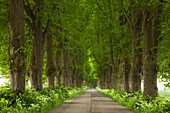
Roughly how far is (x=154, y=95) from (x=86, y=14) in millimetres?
20305

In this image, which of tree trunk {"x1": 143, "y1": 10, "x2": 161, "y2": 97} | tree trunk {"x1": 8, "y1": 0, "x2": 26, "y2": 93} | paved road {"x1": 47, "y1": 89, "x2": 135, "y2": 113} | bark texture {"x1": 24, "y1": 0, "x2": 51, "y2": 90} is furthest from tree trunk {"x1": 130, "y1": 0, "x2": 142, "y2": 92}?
tree trunk {"x1": 8, "y1": 0, "x2": 26, "y2": 93}

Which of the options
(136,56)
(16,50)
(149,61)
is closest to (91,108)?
(149,61)

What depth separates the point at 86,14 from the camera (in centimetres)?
3062

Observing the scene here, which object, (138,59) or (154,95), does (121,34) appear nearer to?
(138,59)

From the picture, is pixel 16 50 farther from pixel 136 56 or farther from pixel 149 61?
pixel 136 56

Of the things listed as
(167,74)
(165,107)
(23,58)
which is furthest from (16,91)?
(167,74)

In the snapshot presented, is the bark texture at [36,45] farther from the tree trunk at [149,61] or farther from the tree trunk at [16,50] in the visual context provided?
the tree trunk at [149,61]

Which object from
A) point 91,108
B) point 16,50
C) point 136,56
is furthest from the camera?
point 136,56

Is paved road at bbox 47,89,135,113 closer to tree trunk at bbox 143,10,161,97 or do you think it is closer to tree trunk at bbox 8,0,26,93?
tree trunk at bbox 143,10,161,97

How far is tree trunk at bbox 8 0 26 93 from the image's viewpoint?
1037 centimetres

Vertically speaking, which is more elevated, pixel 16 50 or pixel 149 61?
pixel 16 50

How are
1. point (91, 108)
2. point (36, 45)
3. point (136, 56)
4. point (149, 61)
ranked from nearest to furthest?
point (149, 61), point (91, 108), point (36, 45), point (136, 56)

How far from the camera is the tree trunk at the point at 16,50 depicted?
10367 millimetres

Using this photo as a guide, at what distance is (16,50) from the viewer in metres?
10.3
